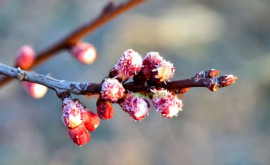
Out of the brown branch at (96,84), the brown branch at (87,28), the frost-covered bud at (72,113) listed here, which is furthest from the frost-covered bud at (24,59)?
the frost-covered bud at (72,113)

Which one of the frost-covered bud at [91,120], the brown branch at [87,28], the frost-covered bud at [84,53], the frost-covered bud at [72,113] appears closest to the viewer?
the frost-covered bud at [72,113]

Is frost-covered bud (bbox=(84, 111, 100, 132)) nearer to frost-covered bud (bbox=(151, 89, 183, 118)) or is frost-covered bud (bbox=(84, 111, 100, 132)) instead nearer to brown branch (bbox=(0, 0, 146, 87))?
frost-covered bud (bbox=(151, 89, 183, 118))

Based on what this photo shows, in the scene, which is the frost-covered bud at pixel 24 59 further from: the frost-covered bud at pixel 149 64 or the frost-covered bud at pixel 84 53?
the frost-covered bud at pixel 149 64

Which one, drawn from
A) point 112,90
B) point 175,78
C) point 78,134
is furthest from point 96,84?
point 175,78

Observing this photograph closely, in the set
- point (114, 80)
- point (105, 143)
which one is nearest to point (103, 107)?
point (114, 80)

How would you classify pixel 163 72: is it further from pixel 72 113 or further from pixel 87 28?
pixel 87 28

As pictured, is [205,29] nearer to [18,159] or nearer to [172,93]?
[18,159]

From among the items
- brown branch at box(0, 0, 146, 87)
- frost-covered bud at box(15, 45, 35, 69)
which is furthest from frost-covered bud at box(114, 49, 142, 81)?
frost-covered bud at box(15, 45, 35, 69)
